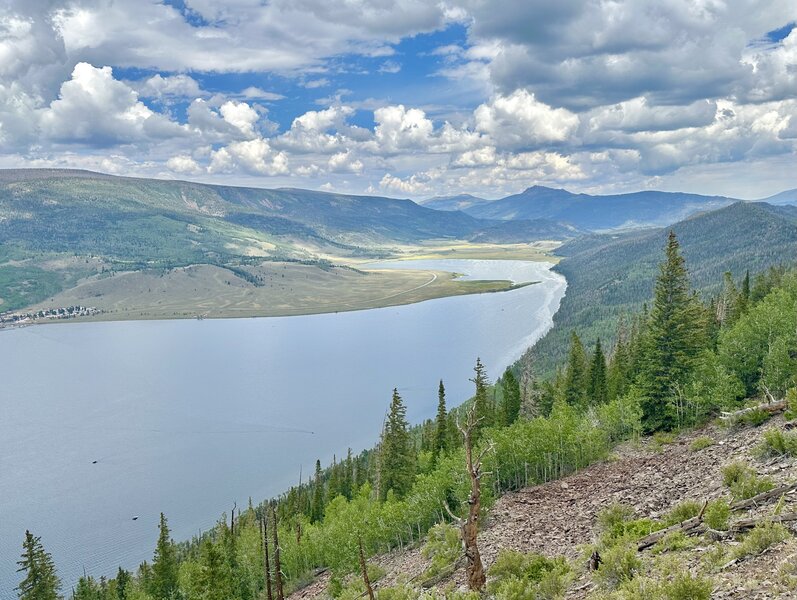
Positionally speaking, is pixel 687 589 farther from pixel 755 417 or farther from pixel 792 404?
pixel 755 417

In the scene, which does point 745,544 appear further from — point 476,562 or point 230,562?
point 230,562

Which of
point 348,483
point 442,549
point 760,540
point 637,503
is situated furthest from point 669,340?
point 348,483

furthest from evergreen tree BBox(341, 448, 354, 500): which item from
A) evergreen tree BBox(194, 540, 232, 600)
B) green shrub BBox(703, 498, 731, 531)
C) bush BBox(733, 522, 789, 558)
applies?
bush BBox(733, 522, 789, 558)

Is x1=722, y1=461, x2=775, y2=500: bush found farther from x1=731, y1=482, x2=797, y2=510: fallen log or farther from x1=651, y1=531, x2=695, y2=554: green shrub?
x1=651, y1=531, x2=695, y2=554: green shrub

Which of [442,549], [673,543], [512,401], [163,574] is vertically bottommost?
[163,574]

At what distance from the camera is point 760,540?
15.8m

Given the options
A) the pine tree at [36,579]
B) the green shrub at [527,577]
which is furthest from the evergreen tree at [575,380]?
the pine tree at [36,579]

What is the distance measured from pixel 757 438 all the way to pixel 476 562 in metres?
17.2

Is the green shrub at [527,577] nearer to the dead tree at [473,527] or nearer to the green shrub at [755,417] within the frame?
the dead tree at [473,527]

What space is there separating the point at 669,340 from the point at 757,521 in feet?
117

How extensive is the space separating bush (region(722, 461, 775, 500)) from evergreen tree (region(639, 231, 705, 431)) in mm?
26722

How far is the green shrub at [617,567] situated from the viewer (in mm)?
17641

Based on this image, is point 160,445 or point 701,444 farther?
point 160,445

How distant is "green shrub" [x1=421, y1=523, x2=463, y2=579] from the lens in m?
29.5
